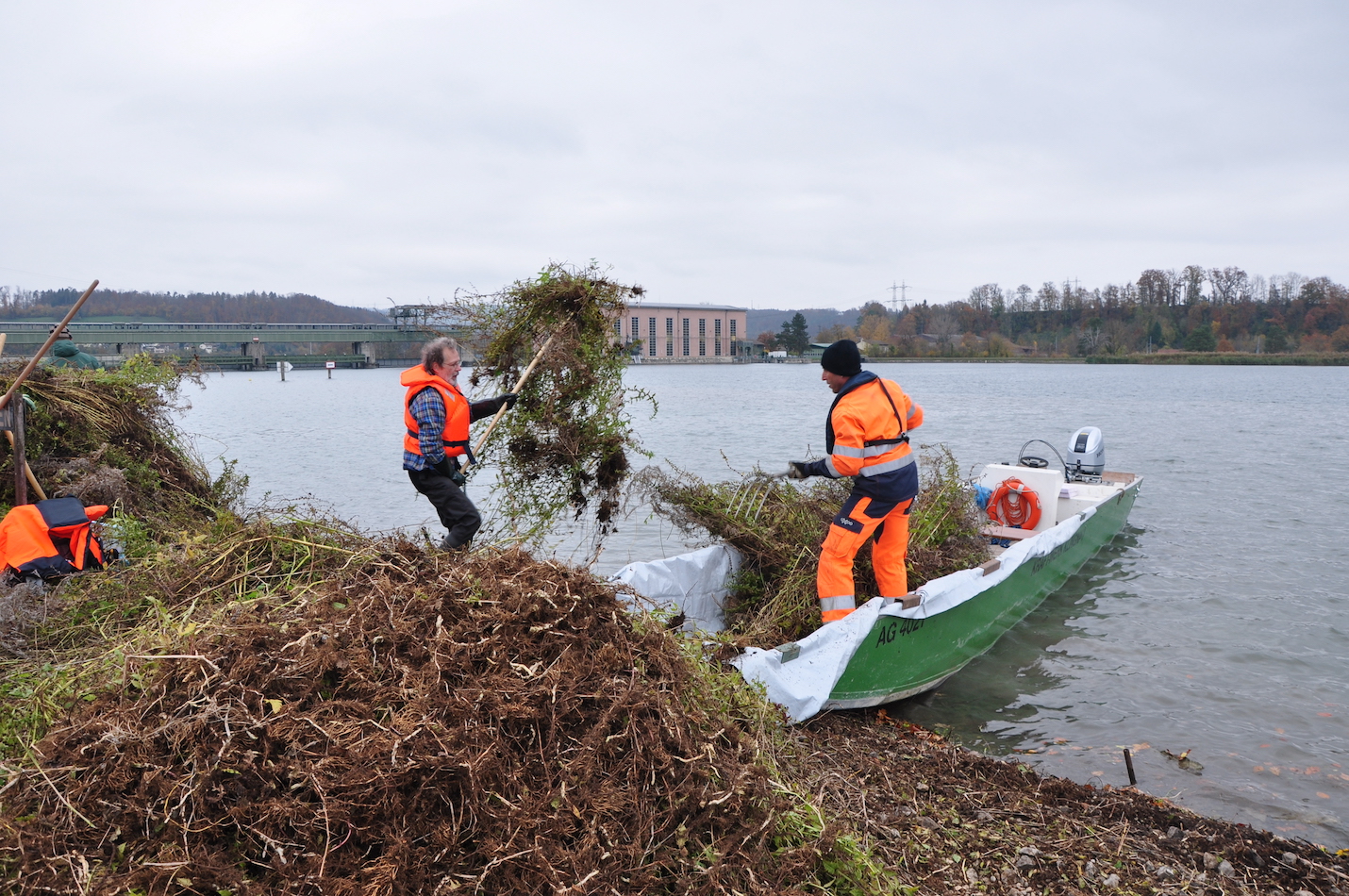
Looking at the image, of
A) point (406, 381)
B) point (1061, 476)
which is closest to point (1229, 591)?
point (1061, 476)

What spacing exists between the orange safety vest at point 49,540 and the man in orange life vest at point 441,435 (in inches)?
79.3

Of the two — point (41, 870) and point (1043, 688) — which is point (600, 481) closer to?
point (1043, 688)

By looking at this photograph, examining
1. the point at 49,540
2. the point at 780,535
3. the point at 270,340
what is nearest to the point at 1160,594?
the point at 780,535

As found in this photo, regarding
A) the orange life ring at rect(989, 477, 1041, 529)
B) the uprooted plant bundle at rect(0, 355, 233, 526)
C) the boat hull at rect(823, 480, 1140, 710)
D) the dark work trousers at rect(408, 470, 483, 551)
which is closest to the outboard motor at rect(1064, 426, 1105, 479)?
the orange life ring at rect(989, 477, 1041, 529)

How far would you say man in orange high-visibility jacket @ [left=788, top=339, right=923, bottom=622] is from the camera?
218 inches

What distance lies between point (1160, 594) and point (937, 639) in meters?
5.23

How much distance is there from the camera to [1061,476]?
9680mm

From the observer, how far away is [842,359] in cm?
576

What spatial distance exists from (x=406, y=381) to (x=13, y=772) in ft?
11.0

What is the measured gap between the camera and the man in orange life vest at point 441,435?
5672mm

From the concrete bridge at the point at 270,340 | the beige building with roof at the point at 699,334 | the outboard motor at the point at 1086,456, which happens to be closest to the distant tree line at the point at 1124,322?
the beige building with roof at the point at 699,334

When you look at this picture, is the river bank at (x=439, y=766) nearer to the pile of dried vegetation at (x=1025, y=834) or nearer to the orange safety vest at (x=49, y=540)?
the pile of dried vegetation at (x=1025, y=834)

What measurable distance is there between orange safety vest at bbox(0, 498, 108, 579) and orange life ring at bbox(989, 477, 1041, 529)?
28.9ft

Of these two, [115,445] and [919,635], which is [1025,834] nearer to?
[919,635]
